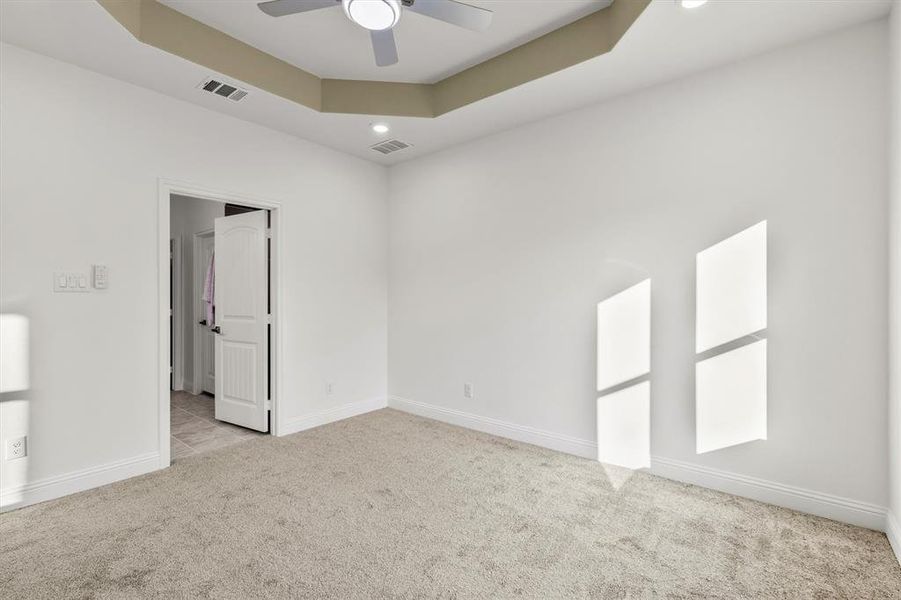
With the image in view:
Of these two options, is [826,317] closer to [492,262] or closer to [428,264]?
[492,262]

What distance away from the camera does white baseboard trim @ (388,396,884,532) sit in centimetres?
237

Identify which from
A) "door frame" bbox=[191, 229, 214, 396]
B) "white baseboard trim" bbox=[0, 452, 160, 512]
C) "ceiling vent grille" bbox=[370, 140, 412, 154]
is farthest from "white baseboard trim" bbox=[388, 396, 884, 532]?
→ "door frame" bbox=[191, 229, 214, 396]

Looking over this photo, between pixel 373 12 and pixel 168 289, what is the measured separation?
2.40 meters

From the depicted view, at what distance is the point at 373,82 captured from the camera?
3531mm

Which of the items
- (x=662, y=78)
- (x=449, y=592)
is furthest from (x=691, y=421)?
(x=662, y=78)

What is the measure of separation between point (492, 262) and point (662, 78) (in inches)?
74.3

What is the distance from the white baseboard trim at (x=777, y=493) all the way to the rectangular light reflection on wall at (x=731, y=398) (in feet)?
0.58

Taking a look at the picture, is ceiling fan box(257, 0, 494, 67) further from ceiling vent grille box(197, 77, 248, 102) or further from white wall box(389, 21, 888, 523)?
white wall box(389, 21, 888, 523)

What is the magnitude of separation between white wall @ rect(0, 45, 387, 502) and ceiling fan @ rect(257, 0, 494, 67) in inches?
63.6

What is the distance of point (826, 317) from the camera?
247 centimetres

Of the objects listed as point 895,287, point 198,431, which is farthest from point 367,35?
point 198,431

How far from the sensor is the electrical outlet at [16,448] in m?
2.53

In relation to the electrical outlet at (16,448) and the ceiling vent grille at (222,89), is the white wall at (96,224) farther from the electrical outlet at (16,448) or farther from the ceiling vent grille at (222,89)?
the ceiling vent grille at (222,89)

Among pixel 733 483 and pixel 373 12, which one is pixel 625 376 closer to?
pixel 733 483
